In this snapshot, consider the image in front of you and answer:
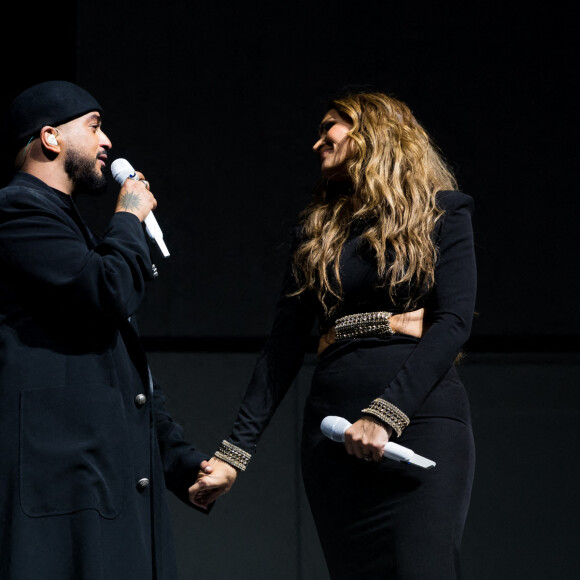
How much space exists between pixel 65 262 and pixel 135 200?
0.23 m

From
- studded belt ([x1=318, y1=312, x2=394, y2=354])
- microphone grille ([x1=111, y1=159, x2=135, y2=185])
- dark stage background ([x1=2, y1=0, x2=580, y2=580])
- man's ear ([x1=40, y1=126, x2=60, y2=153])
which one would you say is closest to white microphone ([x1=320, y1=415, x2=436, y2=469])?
studded belt ([x1=318, y1=312, x2=394, y2=354])

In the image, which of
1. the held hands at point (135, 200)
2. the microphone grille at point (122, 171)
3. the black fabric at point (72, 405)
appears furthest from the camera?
the microphone grille at point (122, 171)

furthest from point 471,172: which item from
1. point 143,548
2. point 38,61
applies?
point 143,548

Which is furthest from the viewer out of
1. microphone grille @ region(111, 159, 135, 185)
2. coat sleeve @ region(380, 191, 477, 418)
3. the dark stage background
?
the dark stage background

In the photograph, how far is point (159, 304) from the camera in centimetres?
323

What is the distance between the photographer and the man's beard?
2006 millimetres

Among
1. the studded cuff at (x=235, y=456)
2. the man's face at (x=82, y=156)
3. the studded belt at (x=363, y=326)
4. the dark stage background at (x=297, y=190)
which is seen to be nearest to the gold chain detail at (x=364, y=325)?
the studded belt at (x=363, y=326)

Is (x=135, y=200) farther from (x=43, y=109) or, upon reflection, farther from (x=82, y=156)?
(x=43, y=109)

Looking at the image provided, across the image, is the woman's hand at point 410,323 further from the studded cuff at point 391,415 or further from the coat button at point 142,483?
the coat button at point 142,483

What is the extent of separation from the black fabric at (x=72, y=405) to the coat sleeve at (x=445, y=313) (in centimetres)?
49

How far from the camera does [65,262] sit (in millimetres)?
1797

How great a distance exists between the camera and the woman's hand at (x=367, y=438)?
1.79 meters

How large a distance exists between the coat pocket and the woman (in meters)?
0.32

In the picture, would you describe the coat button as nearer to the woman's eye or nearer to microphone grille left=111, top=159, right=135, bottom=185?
microphone grille left=111, top=159, right=135, bottom=185
